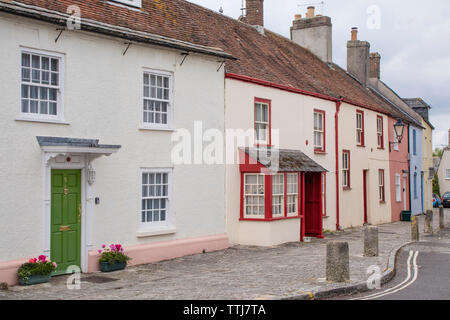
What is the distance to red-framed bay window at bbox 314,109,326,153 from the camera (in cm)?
2105

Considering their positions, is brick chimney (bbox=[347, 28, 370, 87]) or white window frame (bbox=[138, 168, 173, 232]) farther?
brick chimney (bbox=[347, 28, 370, 87])

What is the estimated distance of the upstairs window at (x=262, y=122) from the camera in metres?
17.5

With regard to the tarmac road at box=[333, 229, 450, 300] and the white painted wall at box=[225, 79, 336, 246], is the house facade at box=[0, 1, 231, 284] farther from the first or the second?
the tarmac road at box=[333, 229, 450, 300]

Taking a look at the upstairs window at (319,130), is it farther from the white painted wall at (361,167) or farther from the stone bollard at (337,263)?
the stone bollard at (337,263)

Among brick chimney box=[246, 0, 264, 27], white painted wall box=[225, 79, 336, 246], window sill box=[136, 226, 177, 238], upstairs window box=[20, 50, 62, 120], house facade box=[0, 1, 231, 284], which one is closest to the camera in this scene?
house facade box=[0, 1, 231, 284]

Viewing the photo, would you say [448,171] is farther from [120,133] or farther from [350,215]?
[120,133]

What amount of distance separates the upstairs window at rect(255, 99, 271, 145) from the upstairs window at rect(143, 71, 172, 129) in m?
4.16

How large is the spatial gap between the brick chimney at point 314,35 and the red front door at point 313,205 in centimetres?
1023

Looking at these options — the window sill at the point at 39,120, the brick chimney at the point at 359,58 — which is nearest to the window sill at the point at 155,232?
the window sill at the point at 39,120

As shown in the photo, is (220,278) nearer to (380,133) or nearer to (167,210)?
(167,210)

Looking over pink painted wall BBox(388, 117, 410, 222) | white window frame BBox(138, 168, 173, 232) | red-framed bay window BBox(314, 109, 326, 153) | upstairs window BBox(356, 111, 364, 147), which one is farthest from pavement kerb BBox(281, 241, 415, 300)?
pink painted wall BBox(388, 117, 410, 222)

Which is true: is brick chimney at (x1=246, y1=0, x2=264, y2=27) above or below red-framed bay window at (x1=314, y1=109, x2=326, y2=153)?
above

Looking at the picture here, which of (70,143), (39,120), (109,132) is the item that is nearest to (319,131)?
(109,132)

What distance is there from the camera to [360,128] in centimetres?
2509
